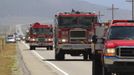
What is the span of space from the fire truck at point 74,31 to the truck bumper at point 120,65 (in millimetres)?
19224

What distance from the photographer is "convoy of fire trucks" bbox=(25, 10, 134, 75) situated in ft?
62.2

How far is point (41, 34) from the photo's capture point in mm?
61438

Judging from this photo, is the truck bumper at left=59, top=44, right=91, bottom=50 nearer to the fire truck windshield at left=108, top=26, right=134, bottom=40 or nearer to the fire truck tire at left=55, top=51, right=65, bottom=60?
the fire truck tire at left=55, top=51, right=65, bottom=60

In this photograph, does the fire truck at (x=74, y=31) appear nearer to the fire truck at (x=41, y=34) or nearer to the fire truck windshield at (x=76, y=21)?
the fire truck windshield at (x=76, y=21)

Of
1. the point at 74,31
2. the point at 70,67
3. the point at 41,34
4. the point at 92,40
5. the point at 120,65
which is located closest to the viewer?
the point at 120,65

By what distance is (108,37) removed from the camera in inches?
790

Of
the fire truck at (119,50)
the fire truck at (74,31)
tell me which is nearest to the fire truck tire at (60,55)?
the fire truck at (74,31)

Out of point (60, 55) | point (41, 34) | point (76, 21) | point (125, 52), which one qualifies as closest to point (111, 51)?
point (125, 52)

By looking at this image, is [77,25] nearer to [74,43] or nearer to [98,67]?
[74,43]

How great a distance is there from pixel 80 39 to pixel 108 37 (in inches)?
735

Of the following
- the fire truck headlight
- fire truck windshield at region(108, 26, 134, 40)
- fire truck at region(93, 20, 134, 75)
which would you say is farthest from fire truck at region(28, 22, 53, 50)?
the fire truck headlight

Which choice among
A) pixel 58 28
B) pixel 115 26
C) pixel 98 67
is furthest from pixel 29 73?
pixel 58 28

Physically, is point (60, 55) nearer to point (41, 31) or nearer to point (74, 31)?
point (74, 31)

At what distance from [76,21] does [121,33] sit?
18.3 m
